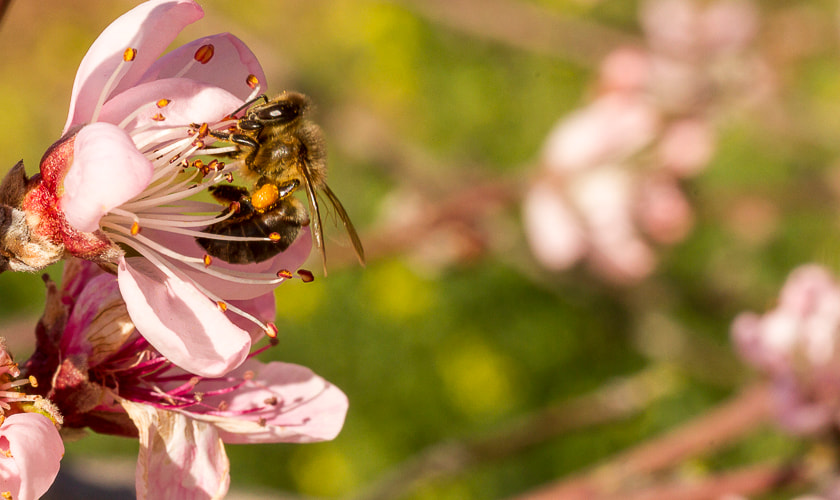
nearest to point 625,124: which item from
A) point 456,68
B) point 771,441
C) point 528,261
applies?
point 528,261

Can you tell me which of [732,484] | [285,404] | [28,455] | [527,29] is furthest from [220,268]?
[527,29]

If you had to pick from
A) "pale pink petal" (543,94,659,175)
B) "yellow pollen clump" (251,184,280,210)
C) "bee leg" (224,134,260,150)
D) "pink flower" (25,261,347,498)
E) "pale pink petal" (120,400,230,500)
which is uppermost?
"pale pink petal" (543,94,659,175)

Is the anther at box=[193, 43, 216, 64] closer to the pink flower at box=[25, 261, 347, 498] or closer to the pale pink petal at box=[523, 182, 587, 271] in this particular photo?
the pink flower at box=[25, 261, 347, 498]

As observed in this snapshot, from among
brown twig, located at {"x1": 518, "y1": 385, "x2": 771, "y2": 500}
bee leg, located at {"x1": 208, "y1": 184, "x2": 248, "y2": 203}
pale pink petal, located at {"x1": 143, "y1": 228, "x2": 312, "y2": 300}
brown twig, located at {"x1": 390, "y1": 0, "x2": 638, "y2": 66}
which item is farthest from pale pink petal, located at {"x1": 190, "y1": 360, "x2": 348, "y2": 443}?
brown twig, located at {"x1": 390, "y1": 0, "x2": 638, "y2": 66}

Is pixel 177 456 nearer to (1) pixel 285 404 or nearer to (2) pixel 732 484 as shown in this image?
(1) pixel 285 404

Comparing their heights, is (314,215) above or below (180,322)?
above

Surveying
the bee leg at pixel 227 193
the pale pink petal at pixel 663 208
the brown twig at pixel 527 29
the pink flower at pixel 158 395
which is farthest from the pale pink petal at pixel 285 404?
the brown twig at pixel 527 29
